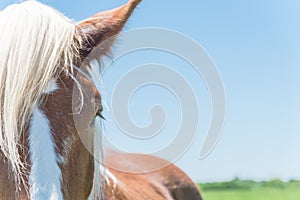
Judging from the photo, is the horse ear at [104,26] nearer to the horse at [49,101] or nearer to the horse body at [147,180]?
the horse at [49,101]

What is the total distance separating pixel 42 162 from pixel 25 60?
49 cm

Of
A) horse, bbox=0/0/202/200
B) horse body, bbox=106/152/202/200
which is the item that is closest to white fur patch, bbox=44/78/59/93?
horse, bbox=0/0/202/200

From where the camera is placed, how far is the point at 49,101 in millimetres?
2117

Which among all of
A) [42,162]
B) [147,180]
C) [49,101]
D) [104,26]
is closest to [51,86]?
[49,101]

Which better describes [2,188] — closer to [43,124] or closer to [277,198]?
[43,124]

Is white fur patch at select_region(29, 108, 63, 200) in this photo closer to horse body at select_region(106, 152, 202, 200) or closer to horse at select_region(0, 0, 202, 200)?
horse at select_region(0, 0, 202, 200)

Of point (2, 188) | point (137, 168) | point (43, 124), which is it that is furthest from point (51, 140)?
point (137, 168)

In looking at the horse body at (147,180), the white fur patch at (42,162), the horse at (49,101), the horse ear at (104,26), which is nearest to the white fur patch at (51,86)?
the horse at (49,101)

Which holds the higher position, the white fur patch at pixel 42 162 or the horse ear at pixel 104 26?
the horse ear at pixel 104 26

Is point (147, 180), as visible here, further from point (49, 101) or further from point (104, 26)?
point (49, 101)

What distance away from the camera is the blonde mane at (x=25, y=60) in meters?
1.99

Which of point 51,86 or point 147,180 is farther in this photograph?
point 147,180

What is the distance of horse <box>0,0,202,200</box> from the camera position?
193cm

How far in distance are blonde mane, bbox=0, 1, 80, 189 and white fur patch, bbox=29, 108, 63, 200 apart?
42 mm
